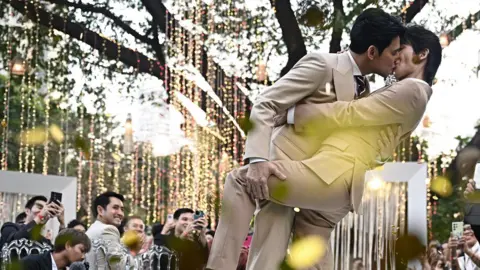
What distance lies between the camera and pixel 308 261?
3963mm

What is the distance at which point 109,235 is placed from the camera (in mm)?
6922

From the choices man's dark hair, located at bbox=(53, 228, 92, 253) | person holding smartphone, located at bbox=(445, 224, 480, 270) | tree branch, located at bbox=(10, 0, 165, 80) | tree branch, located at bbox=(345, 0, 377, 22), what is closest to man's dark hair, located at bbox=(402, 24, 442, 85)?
person holding smartphone, located at bbox=(445, 224, 480, 270)

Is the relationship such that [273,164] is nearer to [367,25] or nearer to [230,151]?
[367,25]

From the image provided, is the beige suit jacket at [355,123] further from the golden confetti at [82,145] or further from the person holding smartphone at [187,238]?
the golden confetti at [82,145]

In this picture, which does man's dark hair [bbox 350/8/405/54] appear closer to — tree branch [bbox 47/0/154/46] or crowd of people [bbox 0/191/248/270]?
crowd of people [bbox 0/191/248/270]

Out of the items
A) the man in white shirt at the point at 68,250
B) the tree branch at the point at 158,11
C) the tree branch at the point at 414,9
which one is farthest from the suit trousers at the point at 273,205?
the tree branch at the point at 158,11

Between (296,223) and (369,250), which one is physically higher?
(296,223)

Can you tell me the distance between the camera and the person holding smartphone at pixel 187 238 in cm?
439

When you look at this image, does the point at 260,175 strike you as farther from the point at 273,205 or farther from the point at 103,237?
the point at 103,237

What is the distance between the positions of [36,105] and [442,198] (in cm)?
582

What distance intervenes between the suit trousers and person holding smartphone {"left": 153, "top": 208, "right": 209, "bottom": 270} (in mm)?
478

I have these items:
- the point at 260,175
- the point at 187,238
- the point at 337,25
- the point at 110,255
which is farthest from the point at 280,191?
the point at 337,25

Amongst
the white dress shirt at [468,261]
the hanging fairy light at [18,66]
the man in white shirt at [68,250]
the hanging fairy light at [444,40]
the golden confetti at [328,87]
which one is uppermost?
the hanging fairy light at [444,40]

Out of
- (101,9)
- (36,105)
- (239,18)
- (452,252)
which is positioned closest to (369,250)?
(452,252)
